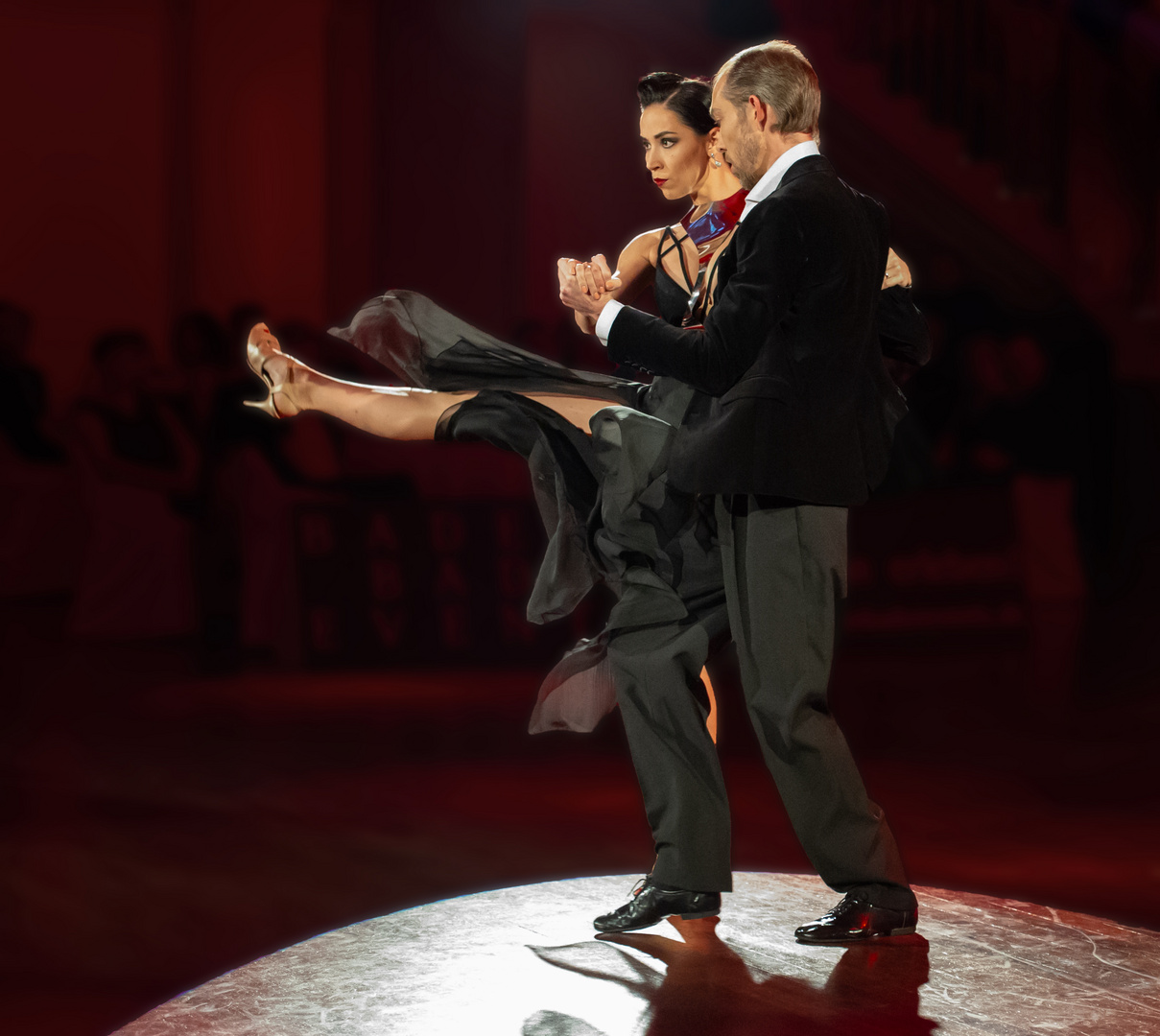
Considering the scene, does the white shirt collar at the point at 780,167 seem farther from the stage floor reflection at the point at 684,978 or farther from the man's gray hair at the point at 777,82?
the stage floor reflection at the point at 684,978

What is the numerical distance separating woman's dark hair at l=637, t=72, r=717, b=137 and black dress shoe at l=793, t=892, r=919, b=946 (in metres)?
1.40

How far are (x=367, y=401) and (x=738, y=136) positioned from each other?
0.84 m

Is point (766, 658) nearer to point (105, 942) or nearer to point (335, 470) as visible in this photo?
point (105, 942)

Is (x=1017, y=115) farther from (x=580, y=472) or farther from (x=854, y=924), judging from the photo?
(x=854, y=924)

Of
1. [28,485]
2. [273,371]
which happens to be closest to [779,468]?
[273,371]

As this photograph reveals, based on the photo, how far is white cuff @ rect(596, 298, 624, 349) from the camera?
240 cm

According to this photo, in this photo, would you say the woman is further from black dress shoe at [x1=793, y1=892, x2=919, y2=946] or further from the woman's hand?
black dress shoe at [x1=793, y1=892, x2=919, y2=946]

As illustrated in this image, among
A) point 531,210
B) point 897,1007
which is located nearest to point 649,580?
point 897,1007

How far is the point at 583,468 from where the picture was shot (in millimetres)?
2643

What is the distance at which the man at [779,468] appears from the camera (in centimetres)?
231

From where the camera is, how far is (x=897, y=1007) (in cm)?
217

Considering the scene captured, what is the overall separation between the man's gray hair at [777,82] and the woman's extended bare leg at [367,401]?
1.96 ft

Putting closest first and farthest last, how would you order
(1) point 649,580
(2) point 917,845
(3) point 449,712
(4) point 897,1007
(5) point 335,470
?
(4) point 897,1007, (1) point 649,580, (2) point 917,845, (3) point 449,712, (5) point 335,470

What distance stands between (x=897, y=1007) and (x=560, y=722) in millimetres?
813
